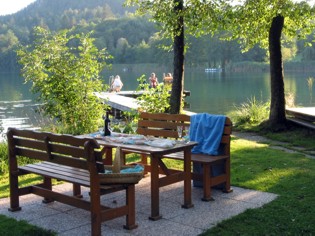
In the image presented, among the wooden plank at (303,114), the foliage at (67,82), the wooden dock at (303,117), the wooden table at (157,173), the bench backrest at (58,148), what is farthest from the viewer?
the wooden plank at (303,114)

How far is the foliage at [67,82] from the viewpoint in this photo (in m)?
9.90

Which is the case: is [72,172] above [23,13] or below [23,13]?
below

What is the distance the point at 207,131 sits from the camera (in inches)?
236

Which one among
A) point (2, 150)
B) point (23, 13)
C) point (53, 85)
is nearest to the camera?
point (2, 150)

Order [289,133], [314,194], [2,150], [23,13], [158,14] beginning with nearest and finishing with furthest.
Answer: [314,194] → [2,150] → [158,14] → [289,133] → [23,13]

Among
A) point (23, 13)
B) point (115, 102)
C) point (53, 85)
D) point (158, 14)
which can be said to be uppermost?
point (23, 13)

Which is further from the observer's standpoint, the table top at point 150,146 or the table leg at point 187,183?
the table leg at point 187,183

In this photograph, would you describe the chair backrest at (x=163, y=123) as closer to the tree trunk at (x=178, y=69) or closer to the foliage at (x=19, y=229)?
the foliage at (x=19, y=229)

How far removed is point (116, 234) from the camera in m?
4.48

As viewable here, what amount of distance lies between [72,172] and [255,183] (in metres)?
2.59

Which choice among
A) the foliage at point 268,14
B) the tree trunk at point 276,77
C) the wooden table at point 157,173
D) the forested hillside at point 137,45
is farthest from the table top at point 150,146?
the forested hillside at point 137,45

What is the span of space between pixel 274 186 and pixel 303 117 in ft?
19.3

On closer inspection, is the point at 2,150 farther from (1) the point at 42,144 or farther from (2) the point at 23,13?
(2) the point at 23,13

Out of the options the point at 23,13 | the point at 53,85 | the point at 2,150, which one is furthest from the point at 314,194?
the point at 23,13
